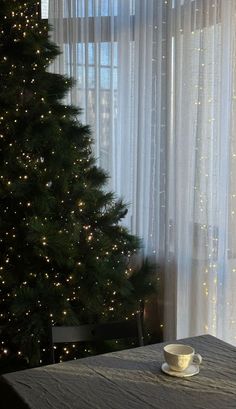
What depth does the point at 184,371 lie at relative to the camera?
5.10ft

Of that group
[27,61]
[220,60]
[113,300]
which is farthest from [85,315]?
[220,60]

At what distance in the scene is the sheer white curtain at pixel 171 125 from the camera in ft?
8.66

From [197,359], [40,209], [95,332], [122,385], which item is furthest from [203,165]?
[122,385]

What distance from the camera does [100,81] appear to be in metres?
3.12

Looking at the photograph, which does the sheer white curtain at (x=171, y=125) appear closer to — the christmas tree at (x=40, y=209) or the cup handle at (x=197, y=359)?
the christmas tree at (x=40, y=209)

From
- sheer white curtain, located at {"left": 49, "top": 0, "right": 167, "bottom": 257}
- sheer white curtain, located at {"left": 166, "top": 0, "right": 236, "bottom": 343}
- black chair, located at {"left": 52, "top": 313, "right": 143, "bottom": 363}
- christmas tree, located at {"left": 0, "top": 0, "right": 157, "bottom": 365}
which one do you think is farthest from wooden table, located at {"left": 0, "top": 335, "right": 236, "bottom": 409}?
sheer white curtain, located at {"left": 49, "top": 0, "right": 167, "bottom": 257}

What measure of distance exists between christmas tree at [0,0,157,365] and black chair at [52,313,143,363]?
0.30 metres

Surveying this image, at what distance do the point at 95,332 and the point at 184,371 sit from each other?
0.56 meters

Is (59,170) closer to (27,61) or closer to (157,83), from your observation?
(27,61)

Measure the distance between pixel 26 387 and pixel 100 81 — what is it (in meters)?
2.10

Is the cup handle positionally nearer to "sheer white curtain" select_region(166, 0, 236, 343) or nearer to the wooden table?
the wooden table

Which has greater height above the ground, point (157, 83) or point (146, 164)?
point (157, 83)

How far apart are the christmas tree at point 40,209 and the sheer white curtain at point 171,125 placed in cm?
50

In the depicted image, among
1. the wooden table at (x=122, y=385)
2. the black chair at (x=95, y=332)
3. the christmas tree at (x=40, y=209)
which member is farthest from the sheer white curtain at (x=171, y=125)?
the wooden table at (x=122, y=385)
